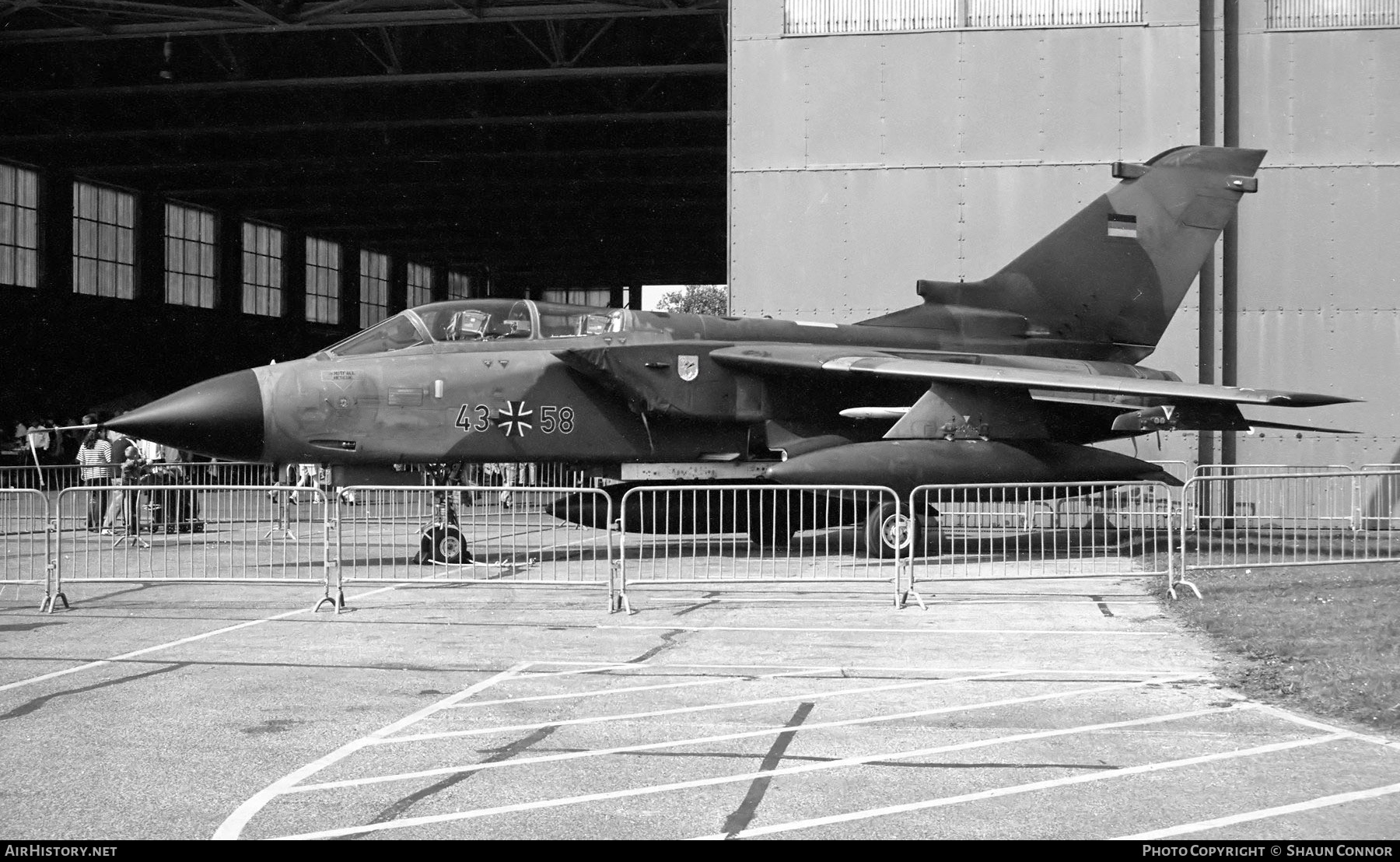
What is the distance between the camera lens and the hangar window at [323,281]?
178 feet

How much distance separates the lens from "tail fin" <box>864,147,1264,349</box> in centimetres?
1594

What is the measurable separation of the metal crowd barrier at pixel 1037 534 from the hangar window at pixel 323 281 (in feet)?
137

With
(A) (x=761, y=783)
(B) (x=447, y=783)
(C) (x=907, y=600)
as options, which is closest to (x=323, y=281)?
(C) (x=907, y=600)

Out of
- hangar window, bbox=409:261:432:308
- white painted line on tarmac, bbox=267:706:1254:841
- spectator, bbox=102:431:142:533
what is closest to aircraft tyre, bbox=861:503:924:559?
white painted line on tarmac, bbox=267:706:1254:841

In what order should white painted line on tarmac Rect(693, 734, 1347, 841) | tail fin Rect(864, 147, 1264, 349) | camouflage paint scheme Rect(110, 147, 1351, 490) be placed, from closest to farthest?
white painted line on tarmac Rect(693, 734, 1347, 841) → camouflage paint scheme Rect(110, 147, 1351, 490) → tail fin Rect(864, 147, 1264, 349)

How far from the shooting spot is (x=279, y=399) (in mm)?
12648

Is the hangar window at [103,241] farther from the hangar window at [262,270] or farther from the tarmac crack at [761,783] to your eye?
the tarmac crack at [761,783]

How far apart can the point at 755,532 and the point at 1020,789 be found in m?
9.96

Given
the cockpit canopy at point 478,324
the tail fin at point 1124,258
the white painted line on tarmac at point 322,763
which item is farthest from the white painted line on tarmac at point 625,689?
the tail fin at point 1124,258

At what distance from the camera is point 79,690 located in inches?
278

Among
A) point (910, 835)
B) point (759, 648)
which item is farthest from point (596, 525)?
point (910, 835)

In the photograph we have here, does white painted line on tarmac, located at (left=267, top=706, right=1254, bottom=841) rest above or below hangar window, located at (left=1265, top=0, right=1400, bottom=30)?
below

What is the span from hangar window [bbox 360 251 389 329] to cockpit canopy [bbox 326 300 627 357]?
4530 centimetres

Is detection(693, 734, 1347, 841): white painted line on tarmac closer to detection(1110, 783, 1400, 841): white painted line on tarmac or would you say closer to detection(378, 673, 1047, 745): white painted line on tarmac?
detection(1110, 783, 1400, 841): white painted line on tarmac
